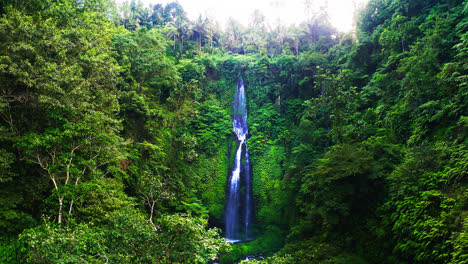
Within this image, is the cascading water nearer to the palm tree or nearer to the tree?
the tree

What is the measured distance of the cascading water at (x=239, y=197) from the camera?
22.2 m

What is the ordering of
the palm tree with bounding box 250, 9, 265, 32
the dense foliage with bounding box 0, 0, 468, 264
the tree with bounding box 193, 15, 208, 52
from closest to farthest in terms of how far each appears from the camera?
the dense foliage with bounding box 0, 0, 468, 264 → the tree with bounding box 193, 15, 208, 52 → the palm tree with bounding box 250, 9, 265, 32

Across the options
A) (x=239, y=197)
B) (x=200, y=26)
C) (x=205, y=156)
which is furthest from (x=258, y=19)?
(x=239, y=197)

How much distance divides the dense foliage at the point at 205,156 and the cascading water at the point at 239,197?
0.74m

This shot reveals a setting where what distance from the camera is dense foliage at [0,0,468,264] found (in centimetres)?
809

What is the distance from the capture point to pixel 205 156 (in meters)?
25.3

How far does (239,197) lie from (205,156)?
16.4 feet

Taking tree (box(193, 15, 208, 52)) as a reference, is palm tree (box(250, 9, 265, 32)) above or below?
above

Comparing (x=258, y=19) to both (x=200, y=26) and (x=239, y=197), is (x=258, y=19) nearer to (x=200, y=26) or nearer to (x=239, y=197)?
(x=200, y=26)

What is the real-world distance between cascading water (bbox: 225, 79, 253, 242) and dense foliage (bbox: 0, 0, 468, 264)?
2.44 ft

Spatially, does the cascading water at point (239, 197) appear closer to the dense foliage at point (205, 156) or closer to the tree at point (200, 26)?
the dense foliage at point (205, 156)

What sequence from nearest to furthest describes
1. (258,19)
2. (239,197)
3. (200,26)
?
(239,197), (200,26), (258,19)

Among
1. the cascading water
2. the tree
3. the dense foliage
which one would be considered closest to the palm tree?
the tree

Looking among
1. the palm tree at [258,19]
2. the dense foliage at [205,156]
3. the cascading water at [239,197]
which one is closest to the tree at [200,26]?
the palm tree at [258,19]
